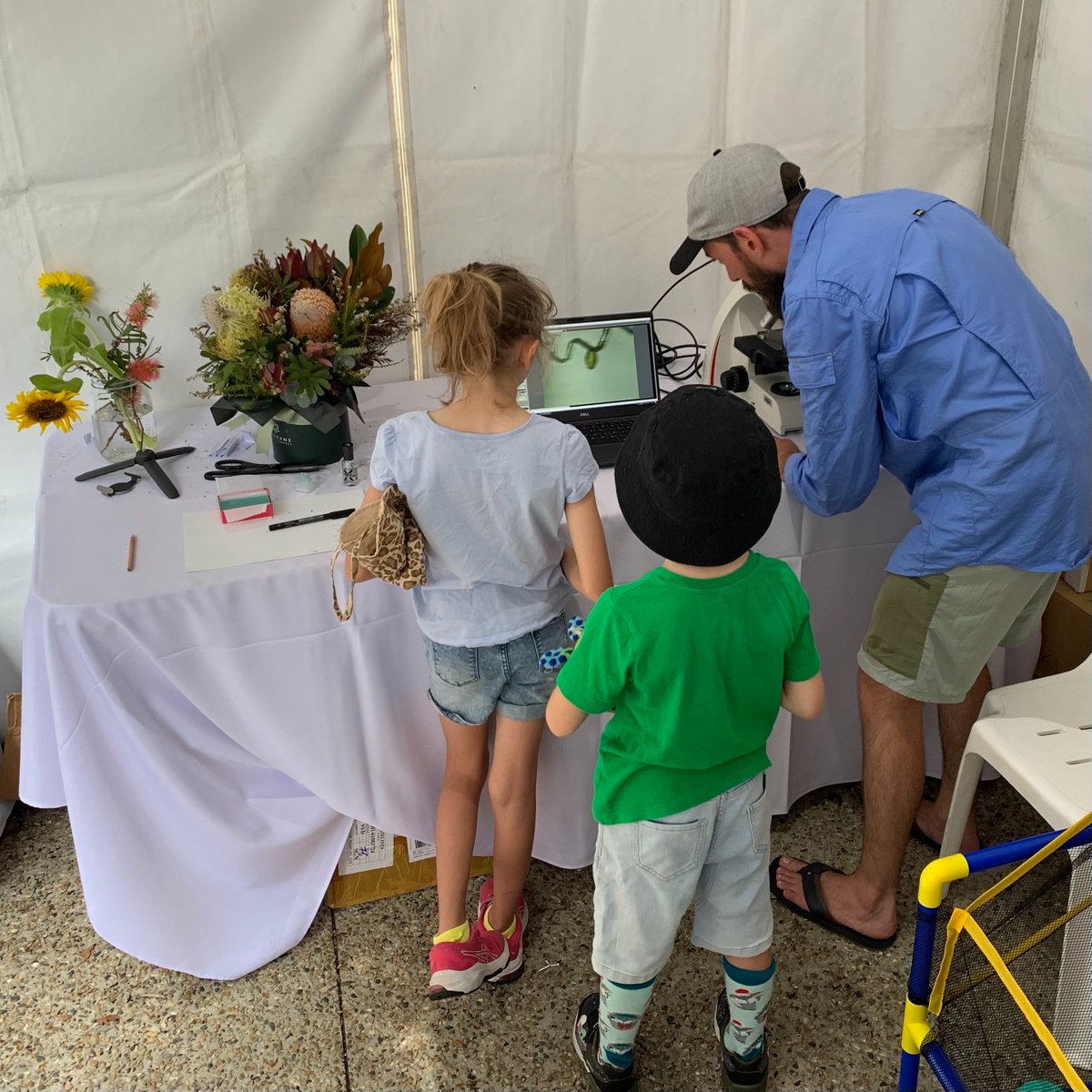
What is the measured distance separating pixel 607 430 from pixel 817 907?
952 millimetres

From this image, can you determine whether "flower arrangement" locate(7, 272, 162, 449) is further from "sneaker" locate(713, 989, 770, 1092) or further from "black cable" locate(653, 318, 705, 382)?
"sneaker" locate(713, 989, 770, 1092)

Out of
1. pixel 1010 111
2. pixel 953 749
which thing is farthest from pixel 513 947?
pixel 1010 111

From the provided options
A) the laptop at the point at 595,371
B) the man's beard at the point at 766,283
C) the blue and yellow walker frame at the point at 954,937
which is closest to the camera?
the blue and yellow walker frame at the point at 954,937

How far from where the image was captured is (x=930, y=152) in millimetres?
2361

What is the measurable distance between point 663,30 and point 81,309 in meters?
1.32

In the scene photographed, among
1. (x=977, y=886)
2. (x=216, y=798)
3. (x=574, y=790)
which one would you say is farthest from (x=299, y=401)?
(x=977, y=886)

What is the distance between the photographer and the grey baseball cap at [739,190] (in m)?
1.52

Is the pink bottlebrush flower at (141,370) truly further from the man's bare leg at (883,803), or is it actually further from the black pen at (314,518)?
the man's bare leg at (883,803)

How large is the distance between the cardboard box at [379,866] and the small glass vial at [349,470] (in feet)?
2.10

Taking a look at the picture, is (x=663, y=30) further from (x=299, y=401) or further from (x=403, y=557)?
(x=403, y=557)

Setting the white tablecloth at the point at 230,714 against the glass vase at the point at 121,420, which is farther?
the glass vase at the point at 121,420

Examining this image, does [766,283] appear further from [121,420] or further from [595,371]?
[121,420]

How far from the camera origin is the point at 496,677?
4.99ft

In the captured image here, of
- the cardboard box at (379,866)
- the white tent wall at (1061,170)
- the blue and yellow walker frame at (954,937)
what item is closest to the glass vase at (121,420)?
the cardboard box at (379,866)
